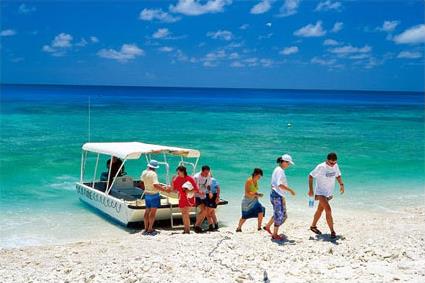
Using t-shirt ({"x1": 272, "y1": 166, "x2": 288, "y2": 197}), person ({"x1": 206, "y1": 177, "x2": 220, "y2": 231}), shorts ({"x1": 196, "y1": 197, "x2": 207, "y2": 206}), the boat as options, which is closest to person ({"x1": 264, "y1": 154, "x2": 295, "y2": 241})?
→ t-shirt ({"x1": 272, "y1": 166, "x2": 288, "y2": 197})

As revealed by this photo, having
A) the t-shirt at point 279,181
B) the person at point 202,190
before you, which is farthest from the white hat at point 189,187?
the t-shirt at point 279,181

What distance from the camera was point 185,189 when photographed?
11.7 metres

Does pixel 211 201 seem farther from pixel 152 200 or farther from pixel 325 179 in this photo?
pixel 325 179

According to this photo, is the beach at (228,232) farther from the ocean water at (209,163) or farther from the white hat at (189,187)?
the white hat at (189,187)

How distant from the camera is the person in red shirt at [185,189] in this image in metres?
11.7

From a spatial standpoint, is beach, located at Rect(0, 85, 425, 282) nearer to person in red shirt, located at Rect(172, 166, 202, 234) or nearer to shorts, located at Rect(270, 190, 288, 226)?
shorts, located at Rect(270, 190, 288, 226)

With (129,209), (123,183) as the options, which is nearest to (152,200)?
(129,209)

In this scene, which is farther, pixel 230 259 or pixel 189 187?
pixel 189 187

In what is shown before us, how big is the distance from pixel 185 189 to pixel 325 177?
9.59ft

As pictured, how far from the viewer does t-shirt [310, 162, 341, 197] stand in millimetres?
10312

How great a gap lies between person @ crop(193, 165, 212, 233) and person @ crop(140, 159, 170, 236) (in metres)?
0.66

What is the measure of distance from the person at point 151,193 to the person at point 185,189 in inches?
10.3

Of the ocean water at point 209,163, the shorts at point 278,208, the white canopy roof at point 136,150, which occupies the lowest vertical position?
the ocean water at point 209,163

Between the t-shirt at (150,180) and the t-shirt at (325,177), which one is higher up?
the t-shirt at (325,177)
